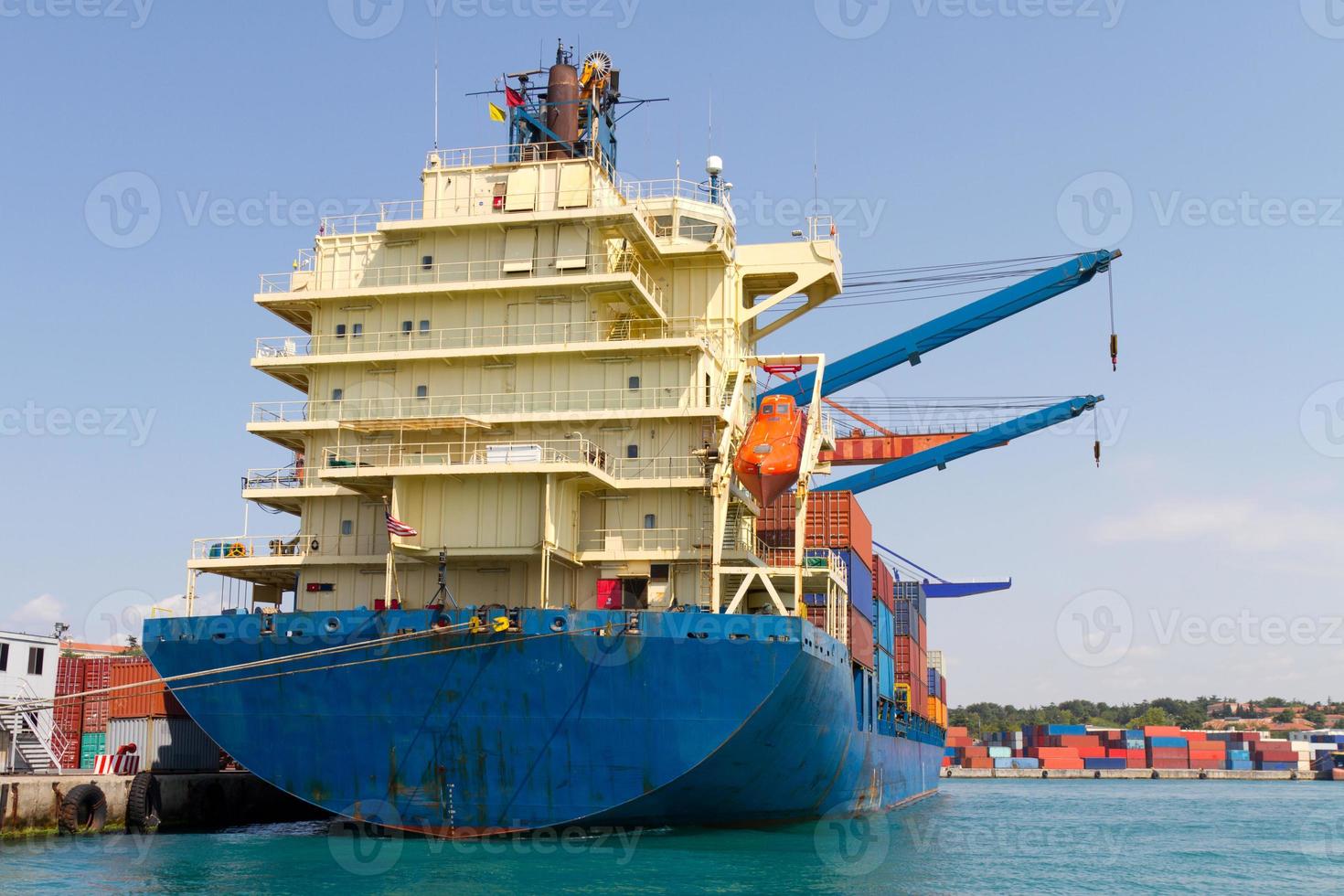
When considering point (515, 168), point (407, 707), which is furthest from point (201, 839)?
point (515, 168)

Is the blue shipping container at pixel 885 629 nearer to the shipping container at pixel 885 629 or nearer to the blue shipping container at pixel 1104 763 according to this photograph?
the shipping container at pixel 885 629

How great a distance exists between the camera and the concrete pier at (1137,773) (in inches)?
4171

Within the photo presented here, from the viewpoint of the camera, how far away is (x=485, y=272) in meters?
29.4

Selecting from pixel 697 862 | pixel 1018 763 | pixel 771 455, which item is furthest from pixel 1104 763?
pixel 697 862

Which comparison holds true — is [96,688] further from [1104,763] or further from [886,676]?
[1104,763]

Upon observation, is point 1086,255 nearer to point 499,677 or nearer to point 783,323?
point 783,323

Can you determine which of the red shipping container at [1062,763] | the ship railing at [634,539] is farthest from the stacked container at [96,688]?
the red shipping container at [1062,763]

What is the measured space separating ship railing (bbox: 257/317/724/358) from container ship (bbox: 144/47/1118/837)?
0.06 m

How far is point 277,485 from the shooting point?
94.3 feet

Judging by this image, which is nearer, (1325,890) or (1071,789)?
(1325,890)

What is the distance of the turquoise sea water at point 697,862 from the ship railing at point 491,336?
1066 centimetres

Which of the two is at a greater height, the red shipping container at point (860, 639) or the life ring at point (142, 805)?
the red shipping container at point (860, 639)

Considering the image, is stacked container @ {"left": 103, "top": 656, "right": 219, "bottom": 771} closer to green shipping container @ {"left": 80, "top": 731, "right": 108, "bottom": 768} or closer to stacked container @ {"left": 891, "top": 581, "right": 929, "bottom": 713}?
green shipping container @ {"left": 80, "top": 731, "right": 108, "bottom": 768}

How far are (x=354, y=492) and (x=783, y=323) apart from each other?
1266 cm
